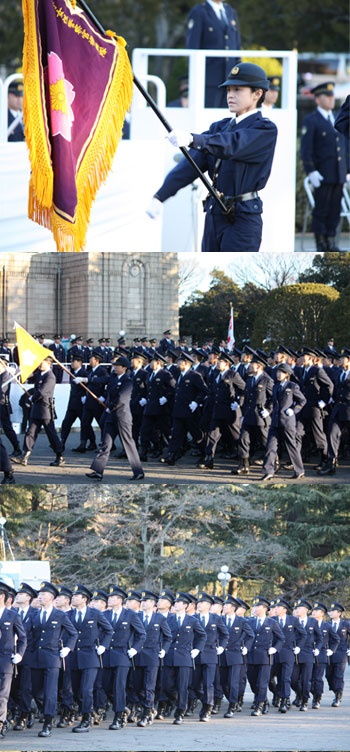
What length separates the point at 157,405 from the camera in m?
12.2

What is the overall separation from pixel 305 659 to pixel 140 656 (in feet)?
6.57

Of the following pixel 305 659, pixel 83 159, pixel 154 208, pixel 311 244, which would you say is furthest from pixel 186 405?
pixel 311 244

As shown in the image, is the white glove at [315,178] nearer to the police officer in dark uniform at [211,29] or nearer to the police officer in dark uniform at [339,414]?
the police officer in dark uniform at [211,29]

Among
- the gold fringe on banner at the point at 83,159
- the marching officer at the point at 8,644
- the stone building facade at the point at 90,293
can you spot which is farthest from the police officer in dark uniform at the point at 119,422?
the gold fringe on banner at the point at 83,159

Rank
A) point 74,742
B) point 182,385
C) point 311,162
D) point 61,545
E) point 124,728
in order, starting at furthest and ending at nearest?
point 61,545 < point 311,162 < point 182,385 < point 124,728 < point 74,742

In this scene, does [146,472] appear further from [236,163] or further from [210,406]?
[236,163]

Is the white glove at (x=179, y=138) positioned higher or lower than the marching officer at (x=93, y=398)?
higher

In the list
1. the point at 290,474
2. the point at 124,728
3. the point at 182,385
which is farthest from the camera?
the point at 182,385

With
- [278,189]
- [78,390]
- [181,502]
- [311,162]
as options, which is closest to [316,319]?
[278,189]

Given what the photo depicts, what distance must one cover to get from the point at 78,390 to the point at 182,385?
1061 millimetres

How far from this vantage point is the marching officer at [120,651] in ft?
34.4

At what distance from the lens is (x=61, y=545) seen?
787 inches

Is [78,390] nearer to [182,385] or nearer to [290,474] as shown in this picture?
[182,385]

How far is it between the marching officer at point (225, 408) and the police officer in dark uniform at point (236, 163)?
2.48 metres
